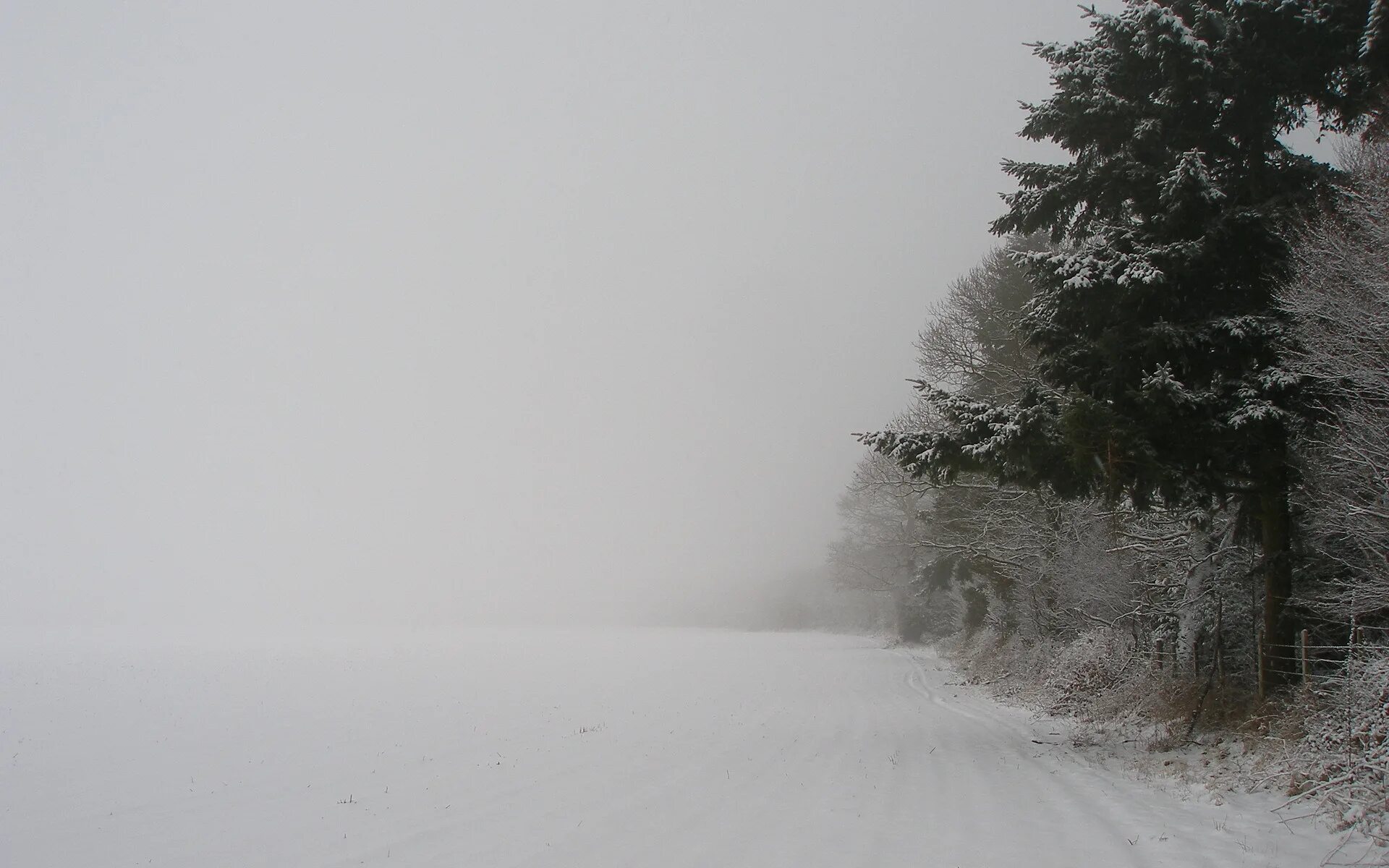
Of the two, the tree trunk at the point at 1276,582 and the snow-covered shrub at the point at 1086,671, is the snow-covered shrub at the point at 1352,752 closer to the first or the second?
the tree trunk at the point at 1276,582

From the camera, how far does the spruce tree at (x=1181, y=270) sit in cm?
1000

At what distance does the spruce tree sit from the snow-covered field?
179 inches

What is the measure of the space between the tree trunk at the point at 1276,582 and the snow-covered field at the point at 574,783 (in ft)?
9.29

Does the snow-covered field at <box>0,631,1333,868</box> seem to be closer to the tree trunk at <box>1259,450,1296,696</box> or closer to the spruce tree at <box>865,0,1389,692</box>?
the tree trunk at <box>1259,450,1296,696</box>

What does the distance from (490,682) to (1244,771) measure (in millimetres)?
23280

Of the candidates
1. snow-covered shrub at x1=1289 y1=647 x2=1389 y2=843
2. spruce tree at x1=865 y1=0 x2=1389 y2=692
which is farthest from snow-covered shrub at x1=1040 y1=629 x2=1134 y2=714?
snow-covered shrub at x1=1289 y1=647 x2=1389 y2=843

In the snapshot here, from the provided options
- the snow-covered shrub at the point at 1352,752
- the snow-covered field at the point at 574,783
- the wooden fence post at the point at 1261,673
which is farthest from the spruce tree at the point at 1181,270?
the snow-covered field at the point at 574,783

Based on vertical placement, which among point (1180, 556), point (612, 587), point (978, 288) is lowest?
point (612, 587)

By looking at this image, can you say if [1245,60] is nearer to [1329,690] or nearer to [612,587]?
[1329,690]

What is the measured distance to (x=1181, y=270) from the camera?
10.5 metres

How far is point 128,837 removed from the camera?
912 centimetres

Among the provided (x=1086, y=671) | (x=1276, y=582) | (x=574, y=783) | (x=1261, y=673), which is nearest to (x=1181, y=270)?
(x=1276, y=582)

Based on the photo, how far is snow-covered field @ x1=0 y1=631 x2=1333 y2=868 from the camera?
771 cm

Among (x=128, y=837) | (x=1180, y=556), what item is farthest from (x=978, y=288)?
(x=128, y=837)
